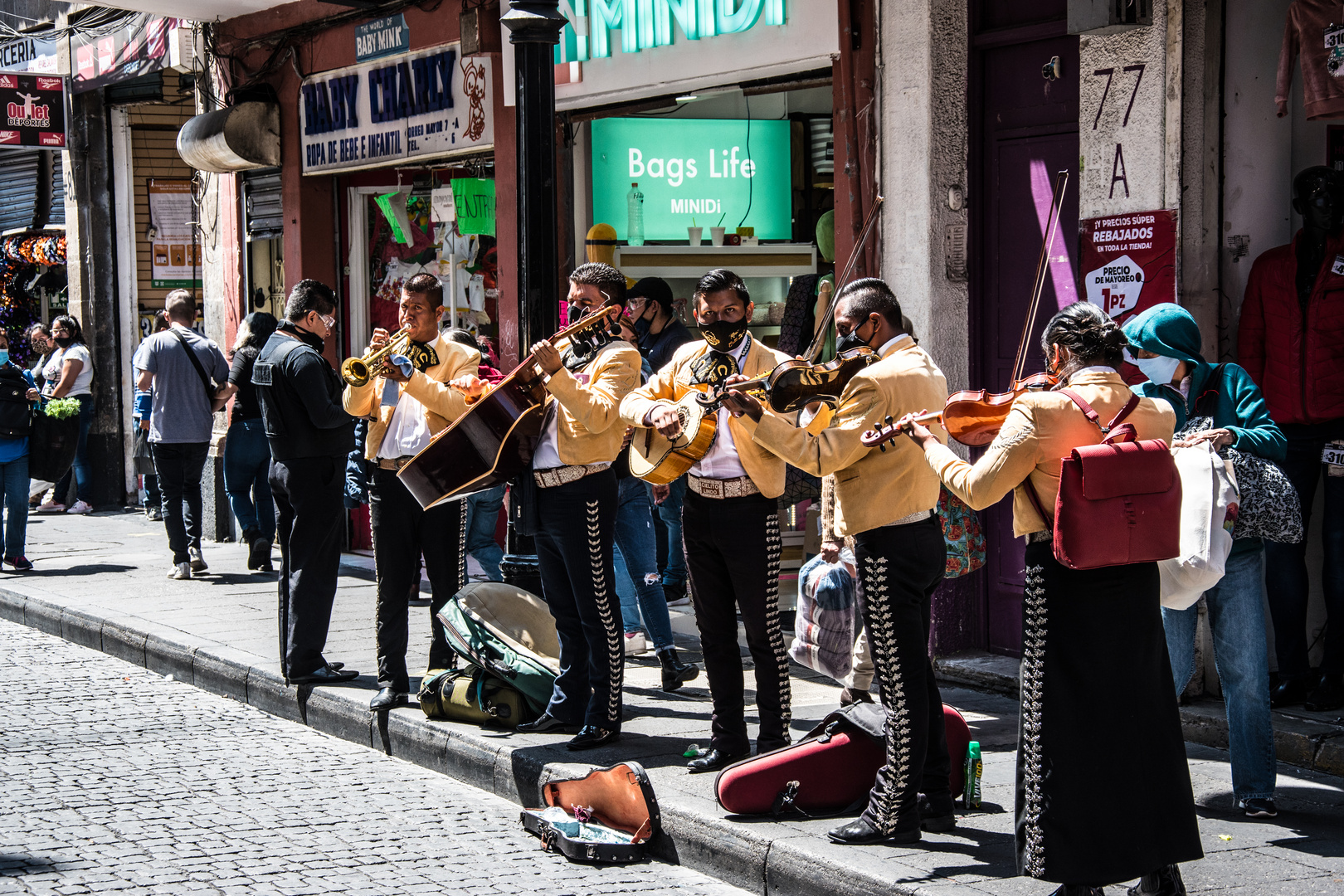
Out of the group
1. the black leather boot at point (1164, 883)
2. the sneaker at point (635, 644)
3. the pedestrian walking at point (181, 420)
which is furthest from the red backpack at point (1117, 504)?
the pedestrian walking at point (181, 420)

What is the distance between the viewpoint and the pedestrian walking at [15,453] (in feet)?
36.2

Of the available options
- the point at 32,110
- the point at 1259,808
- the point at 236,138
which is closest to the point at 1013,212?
the point at 1259,808

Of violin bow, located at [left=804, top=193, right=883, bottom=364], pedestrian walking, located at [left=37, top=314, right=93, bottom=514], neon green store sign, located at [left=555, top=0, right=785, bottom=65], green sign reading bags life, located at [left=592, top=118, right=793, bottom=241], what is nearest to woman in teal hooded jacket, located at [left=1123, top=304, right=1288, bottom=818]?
violin bow, located at [left=804, top=193, right=883, bottom=364]

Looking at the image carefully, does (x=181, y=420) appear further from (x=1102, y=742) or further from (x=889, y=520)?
(x=1102, y=742)

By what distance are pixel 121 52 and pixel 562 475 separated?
11.2 m

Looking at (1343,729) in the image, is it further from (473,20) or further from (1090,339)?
(473,20)

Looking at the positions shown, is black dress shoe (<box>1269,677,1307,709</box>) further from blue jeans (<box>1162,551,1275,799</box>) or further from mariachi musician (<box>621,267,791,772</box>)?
mariachi musician (<box>621,267,791,772</box>)

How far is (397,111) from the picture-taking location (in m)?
11.6

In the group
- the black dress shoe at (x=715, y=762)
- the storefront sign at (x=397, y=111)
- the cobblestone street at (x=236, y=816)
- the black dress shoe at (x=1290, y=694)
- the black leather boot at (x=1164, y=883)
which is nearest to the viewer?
the black leather boot at (x=1164, y=883)

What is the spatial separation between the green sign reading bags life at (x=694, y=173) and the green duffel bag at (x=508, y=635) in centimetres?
396

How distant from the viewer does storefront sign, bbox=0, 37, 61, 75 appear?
16.3 m

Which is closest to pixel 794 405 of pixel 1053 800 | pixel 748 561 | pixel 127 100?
pixel 748 561

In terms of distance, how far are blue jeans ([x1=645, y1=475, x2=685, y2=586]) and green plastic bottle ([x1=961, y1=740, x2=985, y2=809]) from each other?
3.79 metres

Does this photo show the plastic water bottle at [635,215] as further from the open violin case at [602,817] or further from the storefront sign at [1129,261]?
the open violin case at [602,817]
